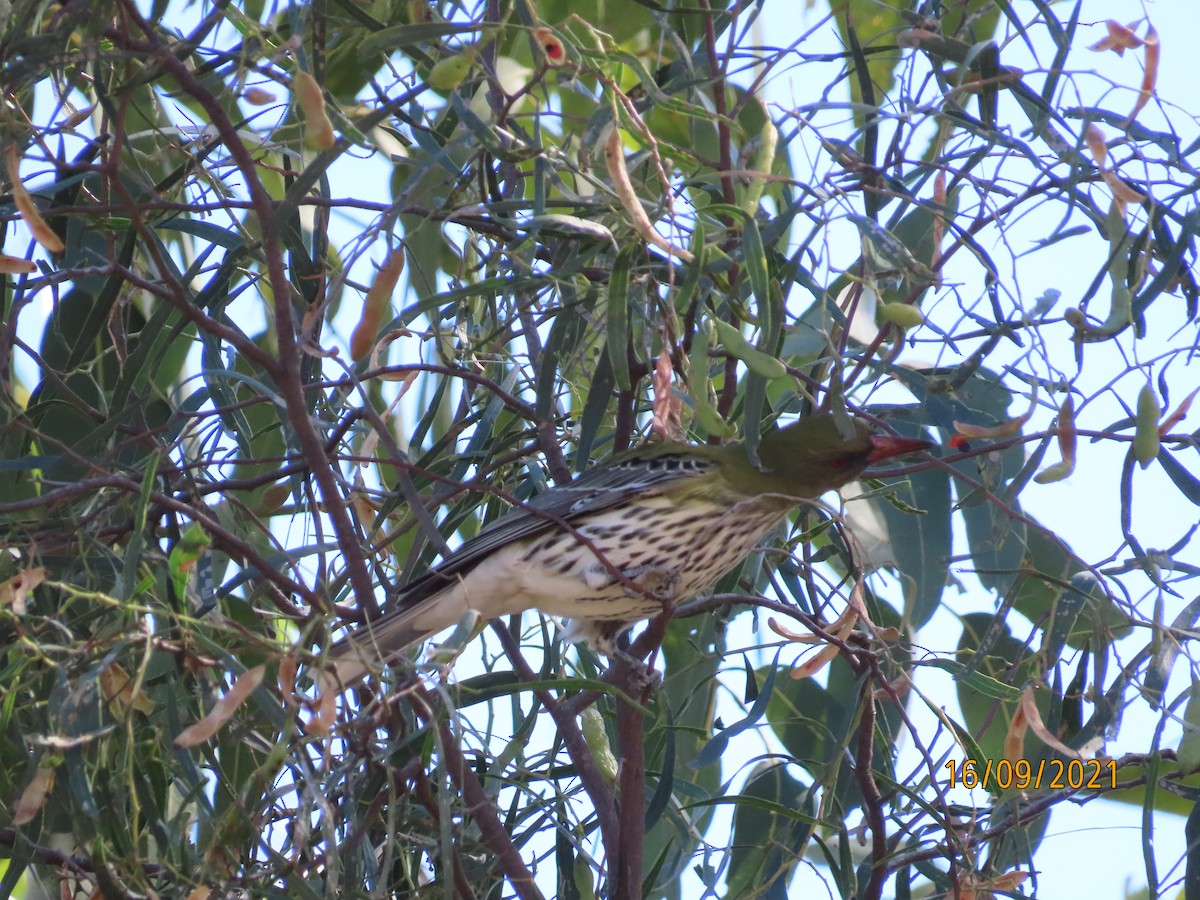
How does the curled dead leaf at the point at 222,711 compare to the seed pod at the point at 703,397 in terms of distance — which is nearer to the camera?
the curled dead leaf at the point at 222,711

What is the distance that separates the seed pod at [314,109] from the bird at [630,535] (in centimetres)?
115

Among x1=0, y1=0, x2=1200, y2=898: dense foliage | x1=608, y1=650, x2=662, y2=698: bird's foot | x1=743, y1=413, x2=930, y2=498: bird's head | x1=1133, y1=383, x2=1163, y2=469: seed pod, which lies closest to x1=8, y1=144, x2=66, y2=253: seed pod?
x1=0, y1=0, x2=1200, y2=898: dense foliage

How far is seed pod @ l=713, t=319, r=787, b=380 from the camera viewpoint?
6.68ft

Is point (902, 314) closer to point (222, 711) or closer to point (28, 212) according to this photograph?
point (222, 711)

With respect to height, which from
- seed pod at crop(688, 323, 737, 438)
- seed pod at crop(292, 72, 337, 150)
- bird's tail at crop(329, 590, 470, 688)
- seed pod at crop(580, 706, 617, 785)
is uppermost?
seed pod at crop(292, 72, 337, 150)

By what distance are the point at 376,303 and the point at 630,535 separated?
1220mm

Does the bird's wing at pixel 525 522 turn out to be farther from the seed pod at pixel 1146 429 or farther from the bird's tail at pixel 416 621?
the seed pod at pixel 1146 429

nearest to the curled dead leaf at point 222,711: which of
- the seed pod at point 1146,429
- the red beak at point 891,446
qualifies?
the seed pod at point 1146,429

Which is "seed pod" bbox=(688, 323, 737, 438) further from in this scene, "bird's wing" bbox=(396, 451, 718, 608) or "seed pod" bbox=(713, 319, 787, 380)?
"bird's wing" bbox=(396, 451, 718, 608)

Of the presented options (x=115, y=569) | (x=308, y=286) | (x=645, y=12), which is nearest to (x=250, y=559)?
(x=115, y=569)

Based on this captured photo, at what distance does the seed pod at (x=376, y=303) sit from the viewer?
7.01 feet

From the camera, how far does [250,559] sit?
2.41 meters

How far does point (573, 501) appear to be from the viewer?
3.12m

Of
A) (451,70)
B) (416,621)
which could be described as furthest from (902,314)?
(416,621)
